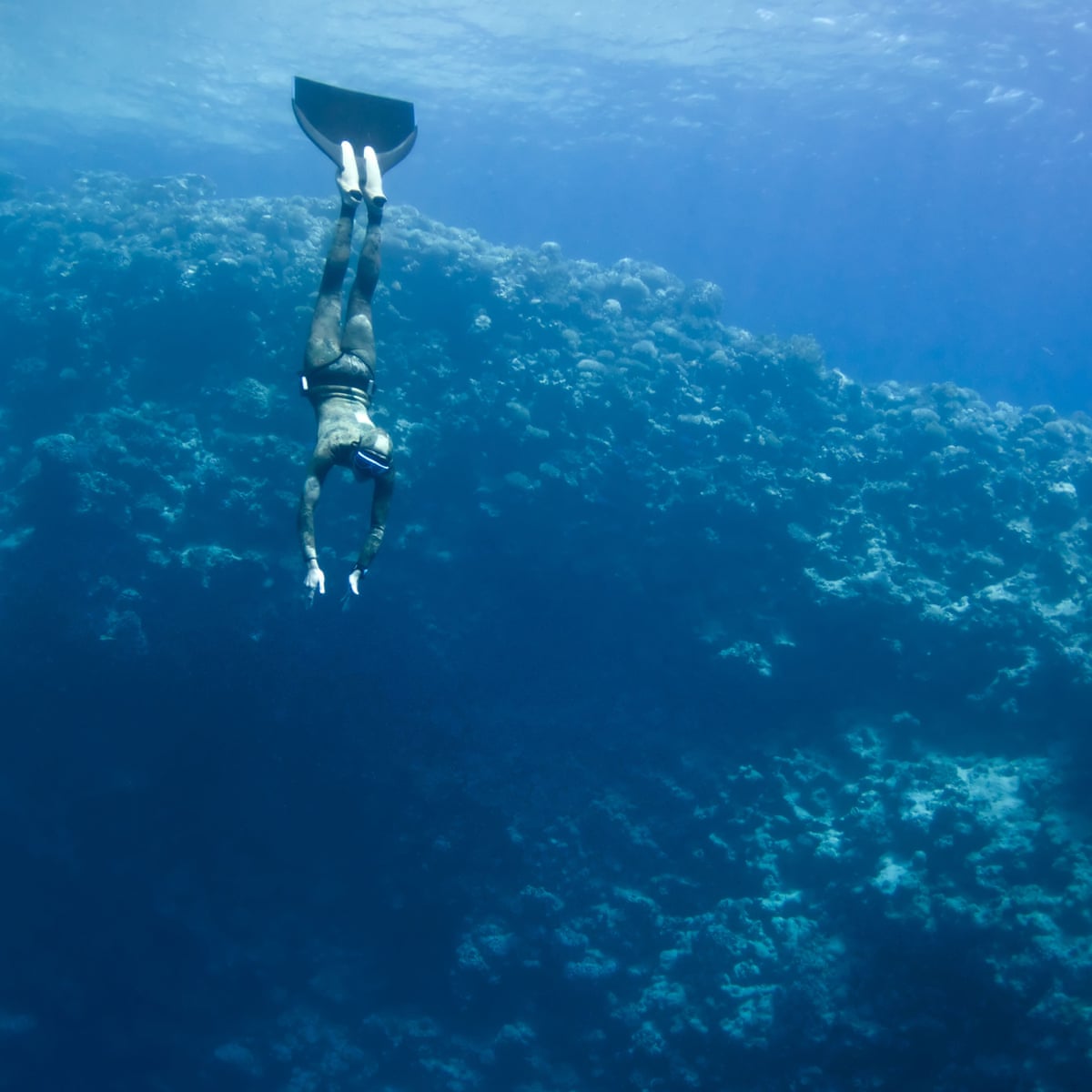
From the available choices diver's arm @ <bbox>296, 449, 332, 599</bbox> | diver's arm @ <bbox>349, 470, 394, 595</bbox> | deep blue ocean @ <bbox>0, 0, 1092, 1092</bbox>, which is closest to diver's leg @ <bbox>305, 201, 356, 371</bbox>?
diver's arm @ <bbox>296, 449, 332, 599</bbox>

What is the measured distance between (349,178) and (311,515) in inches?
125

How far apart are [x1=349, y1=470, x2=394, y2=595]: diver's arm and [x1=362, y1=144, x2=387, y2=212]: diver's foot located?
2550 mm

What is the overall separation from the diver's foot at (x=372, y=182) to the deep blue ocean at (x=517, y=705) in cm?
700

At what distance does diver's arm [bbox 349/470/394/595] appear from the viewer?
15.5 feet

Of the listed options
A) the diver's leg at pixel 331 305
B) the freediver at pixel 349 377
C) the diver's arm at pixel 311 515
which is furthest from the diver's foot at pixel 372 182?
the diver's arm at pixel 311 515

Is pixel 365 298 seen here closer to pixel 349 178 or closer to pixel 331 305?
pixel 331 305

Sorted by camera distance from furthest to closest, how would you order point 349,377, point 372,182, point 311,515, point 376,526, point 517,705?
point 517,705
point 372,182
point 349,377
point 376,526
point 311,515

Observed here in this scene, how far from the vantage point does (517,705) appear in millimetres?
12180

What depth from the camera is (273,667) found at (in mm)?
11578

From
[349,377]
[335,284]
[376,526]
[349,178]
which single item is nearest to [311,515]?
[376,526]

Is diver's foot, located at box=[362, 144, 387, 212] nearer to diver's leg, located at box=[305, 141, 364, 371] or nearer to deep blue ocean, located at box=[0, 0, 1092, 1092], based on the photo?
diver's leg, located at box=[305, 141, 364, 371]

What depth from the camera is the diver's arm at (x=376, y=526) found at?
4.71 metres

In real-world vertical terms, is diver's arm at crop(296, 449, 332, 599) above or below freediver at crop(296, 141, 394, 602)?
below

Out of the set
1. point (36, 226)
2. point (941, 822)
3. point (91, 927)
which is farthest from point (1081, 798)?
point (36, 226)
